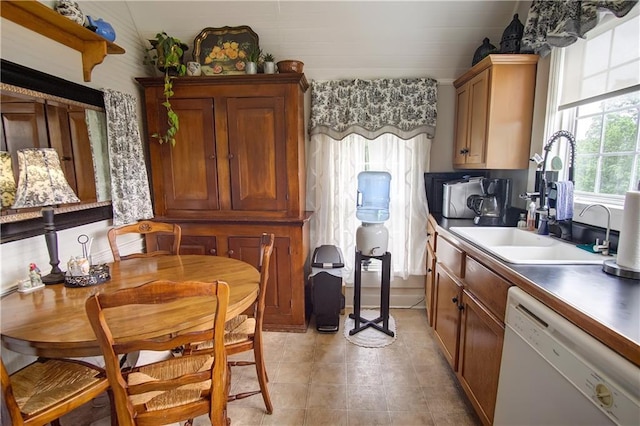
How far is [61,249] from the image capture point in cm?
189

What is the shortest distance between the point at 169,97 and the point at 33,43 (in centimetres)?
87

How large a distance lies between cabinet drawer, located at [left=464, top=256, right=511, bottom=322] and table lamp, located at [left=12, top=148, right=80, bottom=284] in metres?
2.16

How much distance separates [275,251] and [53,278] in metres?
1.39

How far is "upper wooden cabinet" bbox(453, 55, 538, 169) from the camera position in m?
2.14

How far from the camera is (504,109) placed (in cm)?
217

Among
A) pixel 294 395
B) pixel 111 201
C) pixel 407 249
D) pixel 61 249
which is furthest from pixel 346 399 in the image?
pixel 111 201

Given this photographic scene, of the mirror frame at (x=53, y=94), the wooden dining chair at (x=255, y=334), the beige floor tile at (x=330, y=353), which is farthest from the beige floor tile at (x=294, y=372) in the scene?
the mirror frame at (x=53, y=94)

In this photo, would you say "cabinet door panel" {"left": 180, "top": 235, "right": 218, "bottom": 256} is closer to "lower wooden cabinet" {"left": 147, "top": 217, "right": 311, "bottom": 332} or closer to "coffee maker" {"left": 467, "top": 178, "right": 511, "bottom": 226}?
"lower wooden cabinet" {"left": 147, "top": 217, "right": 311, "bottom": 332}

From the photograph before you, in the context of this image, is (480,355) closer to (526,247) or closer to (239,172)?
(526,247)

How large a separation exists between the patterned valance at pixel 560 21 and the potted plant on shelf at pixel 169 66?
251 centimetres

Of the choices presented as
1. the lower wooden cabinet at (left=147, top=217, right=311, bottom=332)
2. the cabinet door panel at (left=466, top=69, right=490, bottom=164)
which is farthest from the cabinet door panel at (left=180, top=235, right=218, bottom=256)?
the cabinet door panel at (left=466, top=69, right=490, bottom=164)

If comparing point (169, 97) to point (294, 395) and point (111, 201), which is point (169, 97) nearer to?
point (111, 201)

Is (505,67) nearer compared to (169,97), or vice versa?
(505,67)

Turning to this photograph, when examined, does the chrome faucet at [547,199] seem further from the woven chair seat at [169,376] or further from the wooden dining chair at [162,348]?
the woven chair seat at [169,376]
